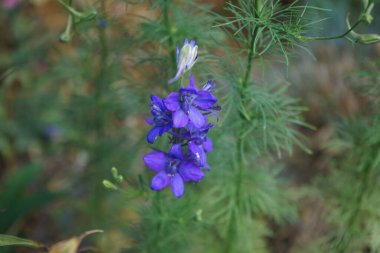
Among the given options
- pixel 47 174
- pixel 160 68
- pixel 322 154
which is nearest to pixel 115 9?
pixel 160 68

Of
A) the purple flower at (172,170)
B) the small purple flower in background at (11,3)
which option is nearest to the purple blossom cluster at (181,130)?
the purple flower at (172,170)

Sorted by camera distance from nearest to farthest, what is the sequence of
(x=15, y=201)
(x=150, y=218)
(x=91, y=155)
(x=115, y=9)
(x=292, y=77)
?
(x=150, y=218), (x=115, y=9), (x=15, y=201), (x=91, y=155), (x=292, y=77)

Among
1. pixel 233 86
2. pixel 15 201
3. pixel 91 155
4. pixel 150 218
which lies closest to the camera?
pixel 233 86

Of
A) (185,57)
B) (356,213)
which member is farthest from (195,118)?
(356,213)

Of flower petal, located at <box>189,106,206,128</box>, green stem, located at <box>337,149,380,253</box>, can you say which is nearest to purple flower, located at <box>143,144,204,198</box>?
flower petal, located at <box>189,106,206,128</box>

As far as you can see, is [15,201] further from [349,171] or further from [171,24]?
[349,171]

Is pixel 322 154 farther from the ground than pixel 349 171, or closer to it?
closer to it

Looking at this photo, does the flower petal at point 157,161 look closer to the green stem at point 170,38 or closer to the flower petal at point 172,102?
the flower petal at point 172,102

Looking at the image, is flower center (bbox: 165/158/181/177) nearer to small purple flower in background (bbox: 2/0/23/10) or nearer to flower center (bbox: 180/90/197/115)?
flower center (bbox: 180/90/197/115)
